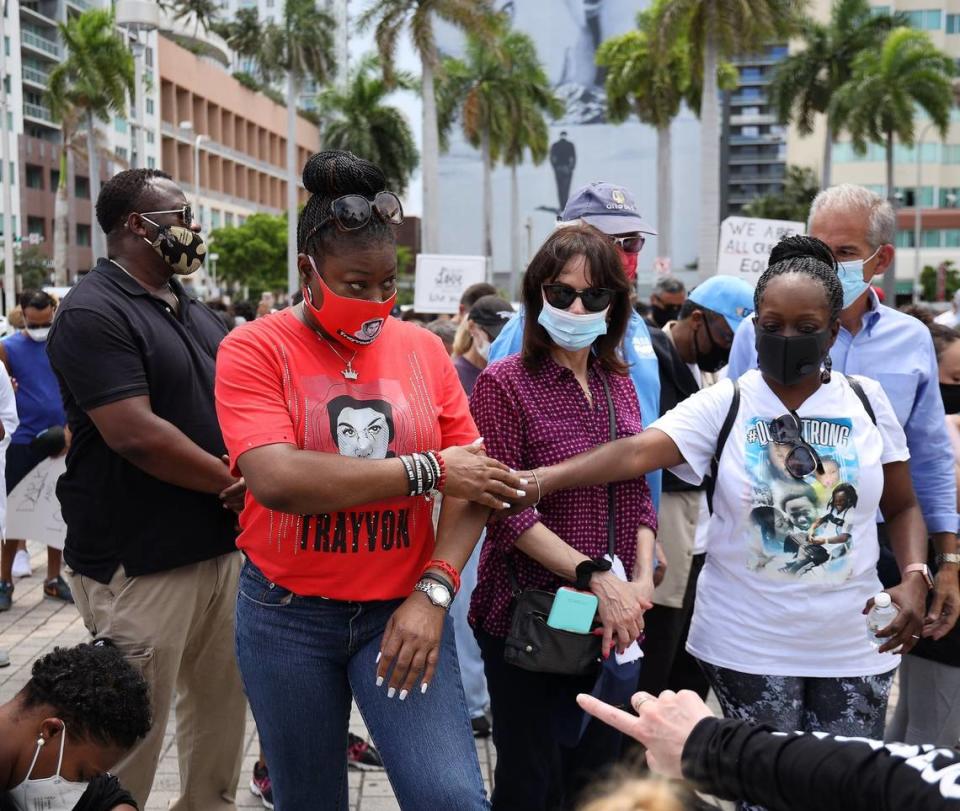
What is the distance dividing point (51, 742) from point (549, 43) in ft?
338

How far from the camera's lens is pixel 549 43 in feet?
326

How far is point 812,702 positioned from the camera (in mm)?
2877

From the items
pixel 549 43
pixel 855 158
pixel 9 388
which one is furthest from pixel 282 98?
pixel 9 388

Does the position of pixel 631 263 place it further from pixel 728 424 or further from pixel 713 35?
pixel 713 35

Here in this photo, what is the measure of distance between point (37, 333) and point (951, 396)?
6.30 metres

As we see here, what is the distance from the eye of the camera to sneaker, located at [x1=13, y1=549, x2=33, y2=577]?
826 centimetres

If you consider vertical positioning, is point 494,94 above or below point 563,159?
below

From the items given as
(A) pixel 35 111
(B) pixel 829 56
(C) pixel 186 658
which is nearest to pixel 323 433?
(C) pixel 186 658

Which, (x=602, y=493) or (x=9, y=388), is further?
(x=9, y=388)

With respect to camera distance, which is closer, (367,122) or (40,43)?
(367,122)

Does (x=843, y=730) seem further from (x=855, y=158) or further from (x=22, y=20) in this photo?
(x=22, y=20)

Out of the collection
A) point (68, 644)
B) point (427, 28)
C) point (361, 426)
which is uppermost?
point (427, 28)

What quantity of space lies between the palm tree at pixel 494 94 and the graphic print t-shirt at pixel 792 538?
4968 centimetres

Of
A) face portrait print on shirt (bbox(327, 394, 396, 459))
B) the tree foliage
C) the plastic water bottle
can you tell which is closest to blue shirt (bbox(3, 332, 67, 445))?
face portrait print on shirt (bbox(327, 394, 396, 459))
